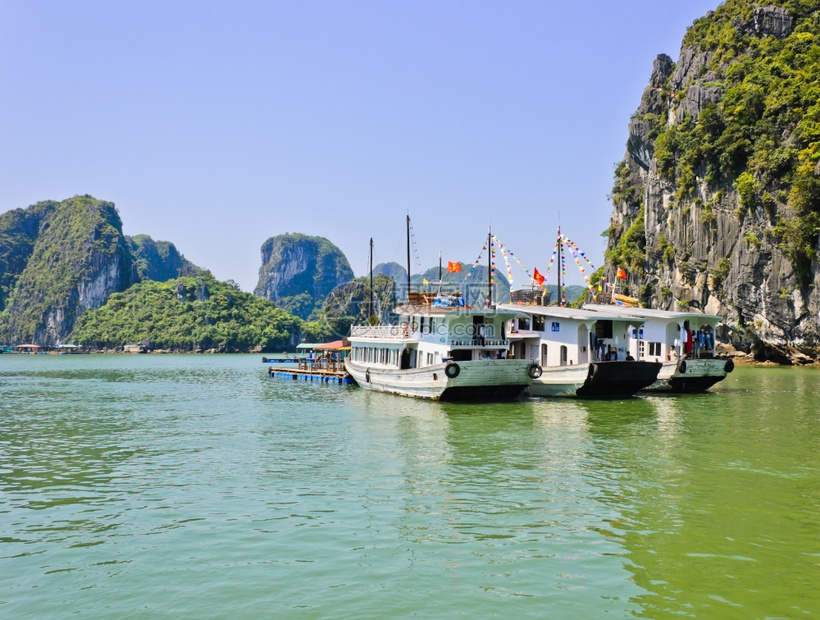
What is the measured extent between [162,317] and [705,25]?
154 m

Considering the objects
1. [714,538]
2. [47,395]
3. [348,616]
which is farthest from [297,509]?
[47,395]

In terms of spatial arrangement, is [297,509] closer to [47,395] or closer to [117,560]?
[117,560]

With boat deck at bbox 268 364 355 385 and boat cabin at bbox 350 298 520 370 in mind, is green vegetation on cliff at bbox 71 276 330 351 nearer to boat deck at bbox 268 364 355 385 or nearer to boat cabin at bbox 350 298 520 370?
boat deck at bbox 268 364 355 385

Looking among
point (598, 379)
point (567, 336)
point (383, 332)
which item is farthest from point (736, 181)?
point (383, 332)

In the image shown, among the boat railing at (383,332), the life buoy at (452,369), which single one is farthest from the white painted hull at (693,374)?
the boat railing at (383,332)

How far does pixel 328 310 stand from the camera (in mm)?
180625

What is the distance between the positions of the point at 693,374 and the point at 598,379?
23.4 feet

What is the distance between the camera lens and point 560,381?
3559 cm

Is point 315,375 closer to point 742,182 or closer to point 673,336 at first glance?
point 673,336

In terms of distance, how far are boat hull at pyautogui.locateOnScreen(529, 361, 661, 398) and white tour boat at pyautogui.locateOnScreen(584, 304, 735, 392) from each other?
3.47 metres

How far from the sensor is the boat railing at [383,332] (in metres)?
38.9

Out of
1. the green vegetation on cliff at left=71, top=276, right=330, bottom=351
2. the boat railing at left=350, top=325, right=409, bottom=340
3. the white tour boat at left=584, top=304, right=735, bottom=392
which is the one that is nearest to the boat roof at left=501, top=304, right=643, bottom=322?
the white tour boat at left=584, top=304, right=735, bottom=392

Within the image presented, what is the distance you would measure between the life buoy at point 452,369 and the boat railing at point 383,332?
6906 mm

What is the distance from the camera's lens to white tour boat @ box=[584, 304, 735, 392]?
3772cm
